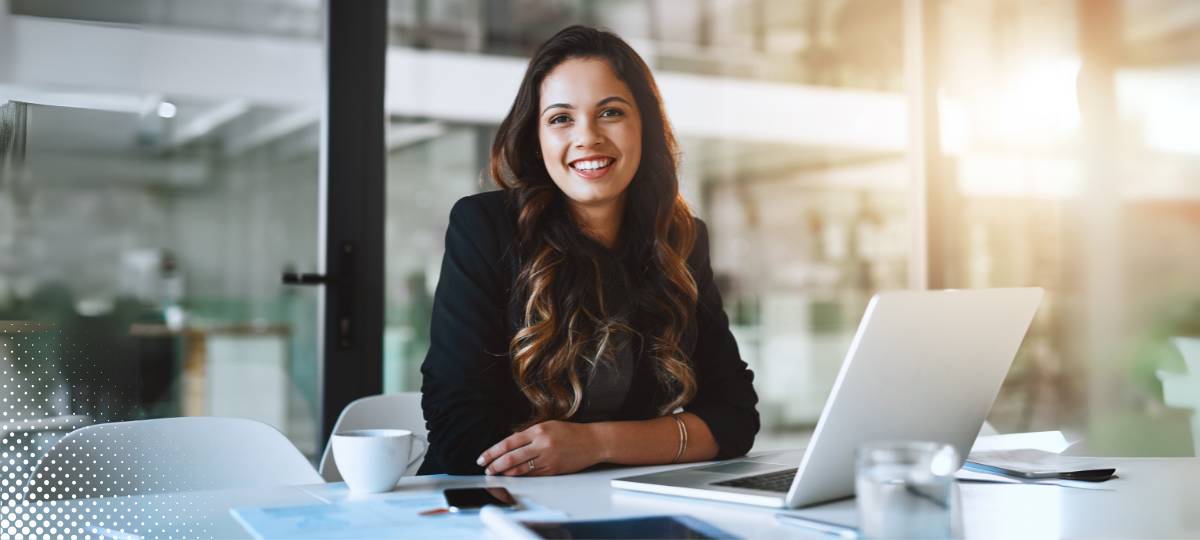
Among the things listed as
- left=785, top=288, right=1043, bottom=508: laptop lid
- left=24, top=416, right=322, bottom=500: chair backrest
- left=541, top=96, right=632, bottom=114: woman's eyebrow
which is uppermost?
left=541, top=96, right=632, bottom=114: woman's eyebrow

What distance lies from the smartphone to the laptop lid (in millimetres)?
321

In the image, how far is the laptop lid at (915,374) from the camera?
1.01 metres

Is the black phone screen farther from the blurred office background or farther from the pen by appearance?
the blurred office background

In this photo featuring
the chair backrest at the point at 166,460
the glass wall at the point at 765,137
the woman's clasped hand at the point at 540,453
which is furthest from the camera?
the glass wall at the point at 765,137

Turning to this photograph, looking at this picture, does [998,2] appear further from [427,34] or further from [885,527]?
[885,527]

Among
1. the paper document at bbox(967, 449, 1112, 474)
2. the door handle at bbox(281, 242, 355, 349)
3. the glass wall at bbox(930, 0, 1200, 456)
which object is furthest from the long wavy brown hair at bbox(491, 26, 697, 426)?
the glass wall at bbox(930, 0, 1200, 456)

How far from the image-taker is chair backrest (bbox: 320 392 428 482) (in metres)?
1.93

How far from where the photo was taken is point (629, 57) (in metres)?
1.86

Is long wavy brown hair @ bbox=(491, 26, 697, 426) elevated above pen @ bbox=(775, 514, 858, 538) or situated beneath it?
elevated above

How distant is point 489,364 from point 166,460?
521 millimetres

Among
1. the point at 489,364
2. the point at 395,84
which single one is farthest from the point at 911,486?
the point at 395,84

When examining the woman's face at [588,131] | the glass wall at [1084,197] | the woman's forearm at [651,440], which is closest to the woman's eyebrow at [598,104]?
the woman's face at [588,131]

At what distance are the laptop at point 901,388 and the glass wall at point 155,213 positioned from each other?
1649 millimetres

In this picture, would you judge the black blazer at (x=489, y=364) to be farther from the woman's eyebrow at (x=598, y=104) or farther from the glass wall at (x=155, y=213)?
the glass wall at (x=155, y=213)
